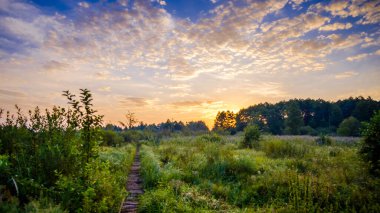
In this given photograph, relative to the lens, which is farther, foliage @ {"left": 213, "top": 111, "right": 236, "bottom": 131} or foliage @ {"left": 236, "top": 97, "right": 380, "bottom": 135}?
foliage @ {"left": 213, "top": 111, "right": 236, "bottom": 131}

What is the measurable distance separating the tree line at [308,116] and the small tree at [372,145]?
48.2 m

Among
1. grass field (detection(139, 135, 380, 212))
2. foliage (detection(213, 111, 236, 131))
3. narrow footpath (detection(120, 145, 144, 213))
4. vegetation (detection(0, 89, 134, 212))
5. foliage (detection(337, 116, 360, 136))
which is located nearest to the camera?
vegetation (detection(0, 89, 134, 212))

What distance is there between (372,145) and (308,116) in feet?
298

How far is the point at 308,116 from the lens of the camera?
9412 centimetres

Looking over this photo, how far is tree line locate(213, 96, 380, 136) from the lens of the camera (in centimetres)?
6906

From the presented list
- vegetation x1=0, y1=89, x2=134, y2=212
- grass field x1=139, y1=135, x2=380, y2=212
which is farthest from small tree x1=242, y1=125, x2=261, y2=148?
vegetation x1=0, y1=89, x2=134, y2=212

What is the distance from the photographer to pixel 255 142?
23750 mm

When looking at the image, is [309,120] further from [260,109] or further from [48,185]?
[48,185]

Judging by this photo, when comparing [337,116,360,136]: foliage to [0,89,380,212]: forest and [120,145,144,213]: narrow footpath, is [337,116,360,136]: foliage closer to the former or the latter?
[0,89,380,212]: forest

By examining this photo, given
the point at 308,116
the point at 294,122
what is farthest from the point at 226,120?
the point at 294,122

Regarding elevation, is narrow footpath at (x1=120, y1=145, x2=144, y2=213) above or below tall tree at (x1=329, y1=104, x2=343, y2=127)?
below

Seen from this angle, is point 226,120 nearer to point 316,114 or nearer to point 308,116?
point 308,116

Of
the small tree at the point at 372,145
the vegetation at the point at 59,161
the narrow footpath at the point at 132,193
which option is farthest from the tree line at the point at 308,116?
the vegetation at the point at 59,161

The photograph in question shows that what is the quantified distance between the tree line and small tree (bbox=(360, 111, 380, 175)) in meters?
48.2
